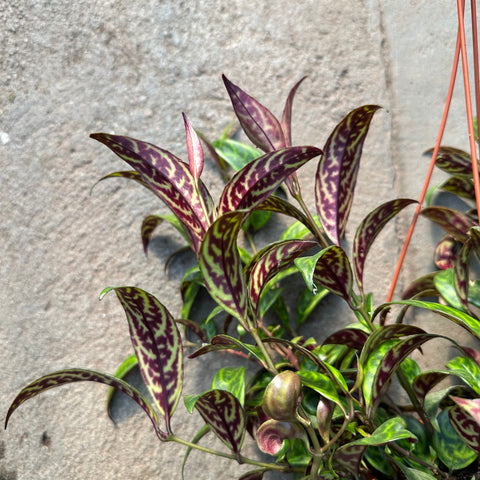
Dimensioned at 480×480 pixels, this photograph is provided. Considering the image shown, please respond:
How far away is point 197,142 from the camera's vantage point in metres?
0.81

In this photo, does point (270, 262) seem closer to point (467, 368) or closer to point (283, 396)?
point (283, 396)

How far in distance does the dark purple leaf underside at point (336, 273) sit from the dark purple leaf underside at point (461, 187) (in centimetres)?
38

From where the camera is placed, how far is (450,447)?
90 cm

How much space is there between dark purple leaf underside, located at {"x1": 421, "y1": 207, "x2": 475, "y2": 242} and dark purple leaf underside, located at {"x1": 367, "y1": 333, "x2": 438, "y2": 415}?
312 millimetres

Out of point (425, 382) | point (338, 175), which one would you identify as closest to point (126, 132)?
point (338, 175)

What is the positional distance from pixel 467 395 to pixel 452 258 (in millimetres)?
262

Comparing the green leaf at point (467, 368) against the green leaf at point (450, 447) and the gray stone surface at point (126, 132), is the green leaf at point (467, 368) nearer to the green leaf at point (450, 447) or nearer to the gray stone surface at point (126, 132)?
the green leaf at point (450, 447)

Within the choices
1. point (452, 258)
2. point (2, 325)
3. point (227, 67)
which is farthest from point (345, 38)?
point (2, 325)

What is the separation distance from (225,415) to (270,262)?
0.21 meters

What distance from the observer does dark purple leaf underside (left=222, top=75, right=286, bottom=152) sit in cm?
90

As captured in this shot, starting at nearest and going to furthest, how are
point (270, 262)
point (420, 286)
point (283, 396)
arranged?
1. point (283, 396)
2. point (270, 262)
3. point (420, 286)

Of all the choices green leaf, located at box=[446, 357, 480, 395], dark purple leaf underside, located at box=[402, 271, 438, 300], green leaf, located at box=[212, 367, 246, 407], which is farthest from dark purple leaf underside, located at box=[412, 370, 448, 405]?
green leaf, located at box=[212, 367, 246, 407]

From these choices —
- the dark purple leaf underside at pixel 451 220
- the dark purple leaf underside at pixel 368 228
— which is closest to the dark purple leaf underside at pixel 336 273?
the dark purple leaf underside at pixel 368 228

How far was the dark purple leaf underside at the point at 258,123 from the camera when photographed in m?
0.90
